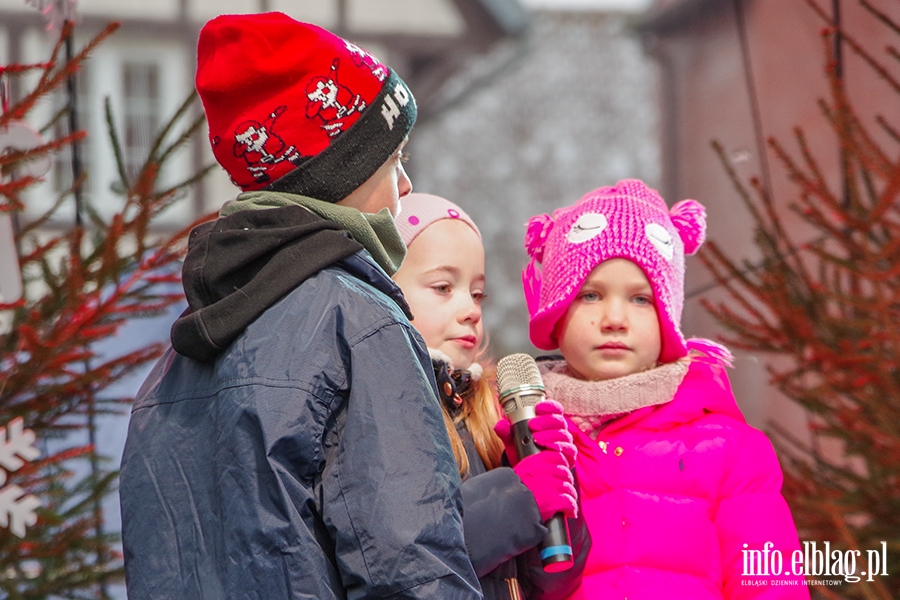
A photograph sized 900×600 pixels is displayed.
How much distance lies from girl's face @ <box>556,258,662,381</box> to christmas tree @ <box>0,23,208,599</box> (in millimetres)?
1152

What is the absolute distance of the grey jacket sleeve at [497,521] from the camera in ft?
5.61

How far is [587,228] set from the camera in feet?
7.66

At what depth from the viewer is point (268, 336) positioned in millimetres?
1418

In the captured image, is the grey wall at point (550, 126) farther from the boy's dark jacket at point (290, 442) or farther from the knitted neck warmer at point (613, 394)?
the boy's dark jacket at point (290, 442)

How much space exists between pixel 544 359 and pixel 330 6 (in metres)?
2.52

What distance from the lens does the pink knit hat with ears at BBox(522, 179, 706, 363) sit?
2268mm

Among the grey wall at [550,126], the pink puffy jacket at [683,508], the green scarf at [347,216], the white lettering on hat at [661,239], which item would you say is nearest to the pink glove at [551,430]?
the pink puffy jacket at [683,508]

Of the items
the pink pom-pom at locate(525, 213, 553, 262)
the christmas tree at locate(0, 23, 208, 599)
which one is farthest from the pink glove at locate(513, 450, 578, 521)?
the christmas tree at locate(0, 23, 208, 599)

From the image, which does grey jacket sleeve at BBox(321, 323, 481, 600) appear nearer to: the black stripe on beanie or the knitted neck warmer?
the black stripe on beanie

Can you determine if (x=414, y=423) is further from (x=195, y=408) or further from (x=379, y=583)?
(x=195, y=408)

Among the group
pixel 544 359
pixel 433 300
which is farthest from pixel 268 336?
pixel 544 359

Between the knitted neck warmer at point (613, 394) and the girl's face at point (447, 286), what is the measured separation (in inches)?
9.5

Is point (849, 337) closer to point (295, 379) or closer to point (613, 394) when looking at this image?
point (613, 394)

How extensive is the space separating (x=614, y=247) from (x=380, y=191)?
0.79 m
